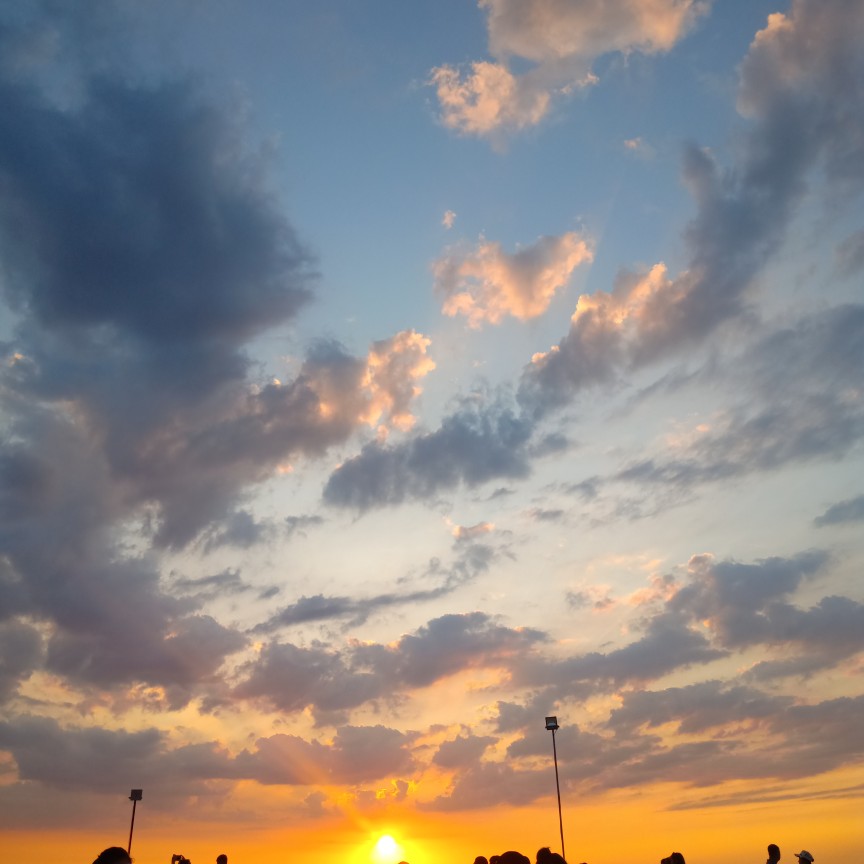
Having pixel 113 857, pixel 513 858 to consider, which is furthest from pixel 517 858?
pixel 113 857

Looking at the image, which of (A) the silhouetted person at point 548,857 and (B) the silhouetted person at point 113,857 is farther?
(A) the silhouetted person at point 548,857

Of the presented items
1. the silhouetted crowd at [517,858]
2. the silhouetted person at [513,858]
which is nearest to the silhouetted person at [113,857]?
the silhouetted crowd at [517,858]

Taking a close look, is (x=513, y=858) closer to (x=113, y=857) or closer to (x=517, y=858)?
(x=517, y=858)

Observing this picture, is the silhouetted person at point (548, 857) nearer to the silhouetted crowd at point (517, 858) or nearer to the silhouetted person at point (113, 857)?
the silhouetted crowd at point (517, 858)

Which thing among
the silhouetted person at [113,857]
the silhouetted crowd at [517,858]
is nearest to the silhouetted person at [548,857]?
the silhouetted crowd at [517,858]

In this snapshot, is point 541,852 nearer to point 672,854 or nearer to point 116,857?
point 672,854

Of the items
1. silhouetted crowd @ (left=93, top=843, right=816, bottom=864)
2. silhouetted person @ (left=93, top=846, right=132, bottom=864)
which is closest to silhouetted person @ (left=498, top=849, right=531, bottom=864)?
silhouetted crowd @ (left=93, top=843, right=816, bottom=864)

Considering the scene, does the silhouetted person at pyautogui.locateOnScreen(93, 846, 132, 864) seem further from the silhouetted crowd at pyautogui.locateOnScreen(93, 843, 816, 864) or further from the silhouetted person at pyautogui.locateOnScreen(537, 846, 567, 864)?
the silhouetted person at pyautogui.locateOnScreen(537, 846, 567, 864)

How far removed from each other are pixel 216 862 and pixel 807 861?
→ 18621 mm

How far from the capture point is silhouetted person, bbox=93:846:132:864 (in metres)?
8.36

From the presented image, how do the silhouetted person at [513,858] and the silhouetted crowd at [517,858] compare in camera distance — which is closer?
the silhouetted crowd at [517,858]

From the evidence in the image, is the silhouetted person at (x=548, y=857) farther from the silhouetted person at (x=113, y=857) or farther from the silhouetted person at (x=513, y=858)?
the silhouetted person at (x=113, y=857)

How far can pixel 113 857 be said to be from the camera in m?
8.45

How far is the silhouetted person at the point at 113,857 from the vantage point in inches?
329
